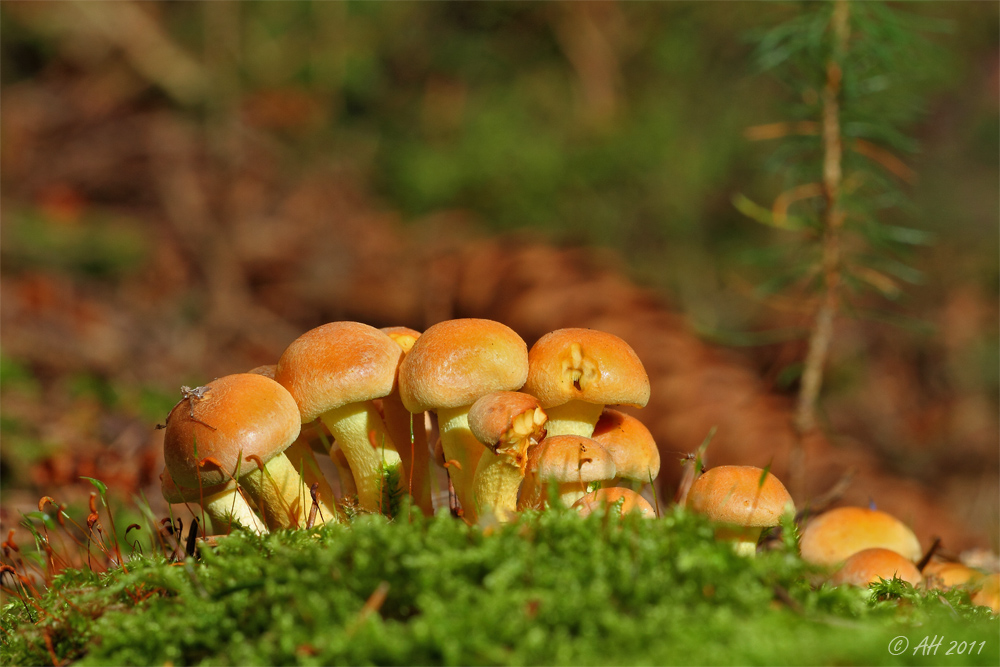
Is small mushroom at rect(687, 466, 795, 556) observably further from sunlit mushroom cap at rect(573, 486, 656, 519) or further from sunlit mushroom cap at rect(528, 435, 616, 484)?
sunlit mushroom cap at rect(528, 435, 616, 484)

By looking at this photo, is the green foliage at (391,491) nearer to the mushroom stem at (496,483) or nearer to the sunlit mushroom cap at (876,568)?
the mushroom stem at (496,483)

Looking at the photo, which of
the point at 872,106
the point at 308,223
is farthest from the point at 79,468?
the point at 308,223

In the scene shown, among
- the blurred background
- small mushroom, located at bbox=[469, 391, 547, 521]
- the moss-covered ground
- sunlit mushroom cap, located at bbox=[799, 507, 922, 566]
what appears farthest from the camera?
the blurred background

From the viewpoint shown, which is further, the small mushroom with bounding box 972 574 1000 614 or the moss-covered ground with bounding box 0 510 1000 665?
the small mushroom with bounding box 972 574 1000 614

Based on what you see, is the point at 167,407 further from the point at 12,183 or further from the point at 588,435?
the point at 12,183

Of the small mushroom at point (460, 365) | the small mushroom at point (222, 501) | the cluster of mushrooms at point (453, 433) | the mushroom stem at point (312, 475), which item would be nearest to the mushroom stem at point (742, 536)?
the cluster of mushrooms at point (453, 433)

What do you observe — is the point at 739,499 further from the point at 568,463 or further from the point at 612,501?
the point at 568,463

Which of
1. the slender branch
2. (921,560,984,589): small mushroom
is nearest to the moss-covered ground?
(921,560,984,589): small mushroom

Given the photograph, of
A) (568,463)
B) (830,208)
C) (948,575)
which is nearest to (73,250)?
(830,208)
